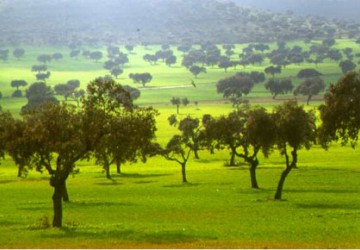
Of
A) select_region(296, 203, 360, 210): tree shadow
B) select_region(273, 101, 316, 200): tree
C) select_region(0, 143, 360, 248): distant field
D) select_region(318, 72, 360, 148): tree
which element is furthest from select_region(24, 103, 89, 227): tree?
select_region(318, 72, 360, 148): tree

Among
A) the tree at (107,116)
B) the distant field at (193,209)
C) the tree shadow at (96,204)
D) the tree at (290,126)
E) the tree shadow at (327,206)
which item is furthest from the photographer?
the tree at (290,126)

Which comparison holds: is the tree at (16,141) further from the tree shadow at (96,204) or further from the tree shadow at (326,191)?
the tree shadow at (326,191)

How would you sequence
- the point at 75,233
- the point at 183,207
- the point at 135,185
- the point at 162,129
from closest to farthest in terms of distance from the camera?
1. the point at 75,233
2. the point at 183,207
3. the point at 135,185
4. the point at 162,129

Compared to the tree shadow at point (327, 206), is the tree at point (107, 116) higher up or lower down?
higher up

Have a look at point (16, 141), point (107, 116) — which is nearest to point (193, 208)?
point (107, 116)

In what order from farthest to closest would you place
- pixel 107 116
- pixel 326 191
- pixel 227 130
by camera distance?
pixel 227 130 → pixel 326 191 → pixel 107 116

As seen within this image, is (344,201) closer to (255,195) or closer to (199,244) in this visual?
(255,195)

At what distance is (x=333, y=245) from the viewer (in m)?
32.9

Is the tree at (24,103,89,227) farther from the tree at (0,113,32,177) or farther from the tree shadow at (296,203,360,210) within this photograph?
the tree shadow at (296,203,360,210)

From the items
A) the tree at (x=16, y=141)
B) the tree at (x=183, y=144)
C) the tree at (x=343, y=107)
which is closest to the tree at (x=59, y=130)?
the tree at (x=16, y=141)

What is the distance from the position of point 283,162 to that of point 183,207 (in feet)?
159

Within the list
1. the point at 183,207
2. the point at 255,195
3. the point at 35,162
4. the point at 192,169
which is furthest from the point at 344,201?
the point at 192,169

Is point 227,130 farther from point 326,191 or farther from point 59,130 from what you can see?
point 59,130

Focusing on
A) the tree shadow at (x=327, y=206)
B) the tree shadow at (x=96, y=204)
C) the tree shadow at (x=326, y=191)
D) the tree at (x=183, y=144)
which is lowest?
the tree shadow at (x=327, y=206)
